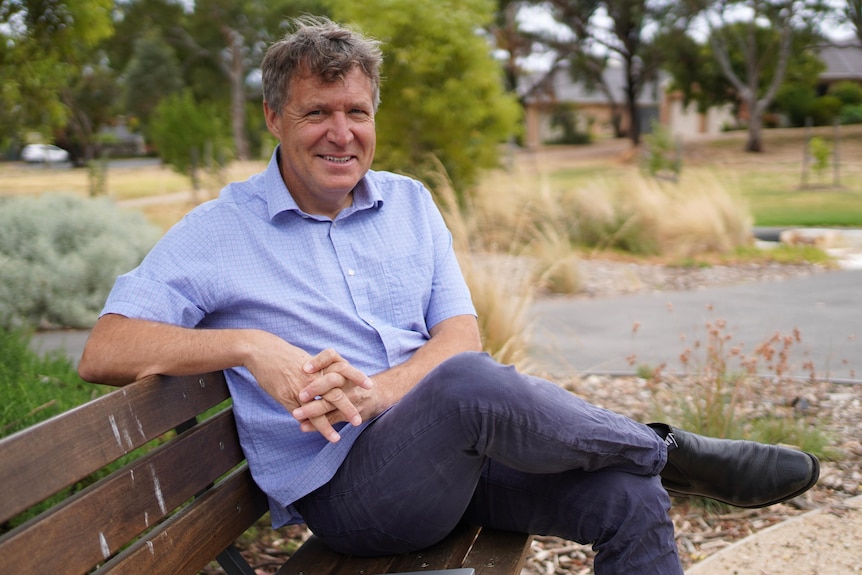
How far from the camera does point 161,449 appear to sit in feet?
6.66

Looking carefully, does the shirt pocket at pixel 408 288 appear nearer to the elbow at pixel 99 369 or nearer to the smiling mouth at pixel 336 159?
the smiling mouth at pixel 336 159

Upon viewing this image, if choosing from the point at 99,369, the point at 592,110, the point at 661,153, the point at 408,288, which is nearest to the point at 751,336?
the point at 408,288

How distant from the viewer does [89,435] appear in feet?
5.71

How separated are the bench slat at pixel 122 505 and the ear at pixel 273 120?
0.84 meters

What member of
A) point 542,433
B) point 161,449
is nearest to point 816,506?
point 542,433

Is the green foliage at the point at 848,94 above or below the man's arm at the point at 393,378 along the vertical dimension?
below

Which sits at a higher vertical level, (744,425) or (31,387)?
(31,387)

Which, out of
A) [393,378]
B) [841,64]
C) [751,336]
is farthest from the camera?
[841,64]

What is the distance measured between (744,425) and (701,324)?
2512 mm

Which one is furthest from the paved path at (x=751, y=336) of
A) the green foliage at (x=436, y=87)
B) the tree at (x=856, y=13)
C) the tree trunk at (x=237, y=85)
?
the tree trunk at (x=237, y=85)

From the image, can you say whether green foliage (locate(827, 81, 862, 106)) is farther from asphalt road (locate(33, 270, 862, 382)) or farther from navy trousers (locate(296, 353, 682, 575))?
navy trousers (locate(296, 353, 682, 575))

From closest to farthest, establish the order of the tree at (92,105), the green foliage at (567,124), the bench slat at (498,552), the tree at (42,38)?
1. the bench slat at (498,552)
2. the tree at (42,38)
3. the tree at (92,105)
4. the green foliage at (567,124)

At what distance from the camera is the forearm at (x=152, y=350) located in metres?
2.11

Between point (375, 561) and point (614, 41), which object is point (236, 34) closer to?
point (614, 41)
